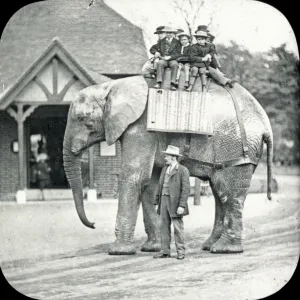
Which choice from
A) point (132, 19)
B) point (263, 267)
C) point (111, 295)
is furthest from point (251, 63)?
point (111, 295)

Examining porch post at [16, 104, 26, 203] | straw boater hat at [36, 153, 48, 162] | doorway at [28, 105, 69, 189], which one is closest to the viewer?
porch post at [16, 104, 26, 203]

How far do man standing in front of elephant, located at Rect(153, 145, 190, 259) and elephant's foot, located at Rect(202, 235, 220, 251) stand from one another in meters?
0.51

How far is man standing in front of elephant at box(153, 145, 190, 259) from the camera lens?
936cm

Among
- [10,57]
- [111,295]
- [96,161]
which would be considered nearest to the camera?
[111,295]

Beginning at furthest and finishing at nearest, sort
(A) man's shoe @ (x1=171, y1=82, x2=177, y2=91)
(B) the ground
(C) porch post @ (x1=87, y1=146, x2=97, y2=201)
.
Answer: (C) porch post @ (x1=87, y1=146, x2=97, y2=201) → (A) man's shoe @ (x1=171, y1=82, x2=177, y2=91) → (B) the ground

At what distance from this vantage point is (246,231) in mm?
10453

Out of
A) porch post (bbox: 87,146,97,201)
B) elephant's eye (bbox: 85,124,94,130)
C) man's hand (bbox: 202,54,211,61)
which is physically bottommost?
porch post (bbox: 87,146,97,201)

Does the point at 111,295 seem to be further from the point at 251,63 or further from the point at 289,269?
the point at 251,63

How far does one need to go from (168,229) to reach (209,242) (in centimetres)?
73

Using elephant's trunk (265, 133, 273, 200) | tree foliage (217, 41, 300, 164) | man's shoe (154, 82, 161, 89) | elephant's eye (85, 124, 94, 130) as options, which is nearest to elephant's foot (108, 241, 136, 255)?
elephant's eye (85, 124, 94, 130)

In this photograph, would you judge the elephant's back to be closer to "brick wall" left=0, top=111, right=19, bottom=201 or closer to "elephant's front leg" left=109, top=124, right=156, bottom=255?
"elephant's front leg" left=109, top=124, right=156, bottom=255

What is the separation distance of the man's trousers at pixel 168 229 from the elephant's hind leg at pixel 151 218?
0.46 meters

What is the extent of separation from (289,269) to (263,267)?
1.07ft

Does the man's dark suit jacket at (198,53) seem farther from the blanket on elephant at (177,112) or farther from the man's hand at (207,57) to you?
the blanket on elephant at (177,112)
